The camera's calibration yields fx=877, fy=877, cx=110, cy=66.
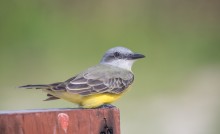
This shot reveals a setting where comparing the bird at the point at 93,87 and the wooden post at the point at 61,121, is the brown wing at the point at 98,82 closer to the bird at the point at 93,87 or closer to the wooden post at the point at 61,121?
the bird at the point at 93,87

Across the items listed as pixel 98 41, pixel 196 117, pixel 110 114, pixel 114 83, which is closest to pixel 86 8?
pixel 98 41

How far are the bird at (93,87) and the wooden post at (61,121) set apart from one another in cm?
48

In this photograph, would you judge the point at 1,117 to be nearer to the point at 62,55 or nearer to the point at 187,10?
the point at 62,55

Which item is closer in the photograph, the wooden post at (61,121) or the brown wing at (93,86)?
the wooden post at (61,121)

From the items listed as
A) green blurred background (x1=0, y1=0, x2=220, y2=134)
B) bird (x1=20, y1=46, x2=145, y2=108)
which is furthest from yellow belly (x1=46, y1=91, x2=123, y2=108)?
green blurred background (x1=0, y1=0, x2=220, y2=134)

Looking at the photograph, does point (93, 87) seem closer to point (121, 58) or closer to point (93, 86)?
point (93, 86)

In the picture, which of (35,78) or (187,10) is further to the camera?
(187,10)

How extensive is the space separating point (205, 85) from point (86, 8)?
Result: 139cm

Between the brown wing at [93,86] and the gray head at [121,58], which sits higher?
the gray head at [121,58]

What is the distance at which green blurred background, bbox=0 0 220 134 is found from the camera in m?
7.55

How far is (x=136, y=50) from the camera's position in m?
8.04

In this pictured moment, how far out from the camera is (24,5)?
833cm

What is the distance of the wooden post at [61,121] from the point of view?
3848 millimetres

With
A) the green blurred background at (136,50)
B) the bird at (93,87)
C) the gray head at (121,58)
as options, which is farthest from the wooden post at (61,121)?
the green blurred background at (136,50)
